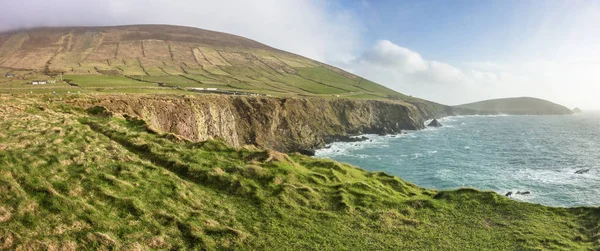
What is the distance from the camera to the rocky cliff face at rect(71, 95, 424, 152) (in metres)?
61.6

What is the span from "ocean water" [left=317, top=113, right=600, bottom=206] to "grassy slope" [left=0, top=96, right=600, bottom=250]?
3633cm

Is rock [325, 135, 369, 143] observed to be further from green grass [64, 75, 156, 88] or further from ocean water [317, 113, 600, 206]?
green grass [64, 75, 156, 88]

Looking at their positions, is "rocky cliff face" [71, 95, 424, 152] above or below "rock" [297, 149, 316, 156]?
above

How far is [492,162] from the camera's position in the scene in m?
83.6

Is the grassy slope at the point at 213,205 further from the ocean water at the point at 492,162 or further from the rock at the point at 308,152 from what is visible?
the rock at the point at 308,152

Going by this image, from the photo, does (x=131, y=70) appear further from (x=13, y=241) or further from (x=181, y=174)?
(x=13, y=241)

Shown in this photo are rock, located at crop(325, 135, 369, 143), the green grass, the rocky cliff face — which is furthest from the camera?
rock, located at crop(325, 135, 369, 143)

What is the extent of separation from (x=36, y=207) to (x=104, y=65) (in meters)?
166

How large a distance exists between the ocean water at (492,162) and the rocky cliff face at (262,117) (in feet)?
33.1

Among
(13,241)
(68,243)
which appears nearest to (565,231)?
(68,243)

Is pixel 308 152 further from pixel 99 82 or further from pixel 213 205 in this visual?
pixel 213 205

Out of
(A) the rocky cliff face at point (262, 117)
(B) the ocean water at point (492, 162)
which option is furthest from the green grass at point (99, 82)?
(B) the ocean water at point (492, 162)

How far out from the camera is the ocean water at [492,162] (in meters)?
60.5

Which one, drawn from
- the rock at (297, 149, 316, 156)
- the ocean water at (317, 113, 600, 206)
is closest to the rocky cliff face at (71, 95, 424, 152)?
the rock at (297, 149, 316, 156)
